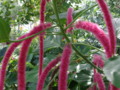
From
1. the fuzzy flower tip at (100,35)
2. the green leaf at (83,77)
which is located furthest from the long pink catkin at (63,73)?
the green leaf at (83,77)

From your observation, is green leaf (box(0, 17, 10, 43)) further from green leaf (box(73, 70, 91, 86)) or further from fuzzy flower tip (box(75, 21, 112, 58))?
green leaf (box(73, 70, 91, 86))

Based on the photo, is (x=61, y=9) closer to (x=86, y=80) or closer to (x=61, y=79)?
(x=86, y=80)

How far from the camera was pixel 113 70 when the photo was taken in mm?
441

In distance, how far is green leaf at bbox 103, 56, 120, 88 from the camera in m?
0.41

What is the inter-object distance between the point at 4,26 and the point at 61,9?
1.48m

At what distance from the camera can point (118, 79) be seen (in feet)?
1.37

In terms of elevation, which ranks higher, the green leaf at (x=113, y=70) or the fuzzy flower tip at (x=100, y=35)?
the fuzzy flower tip at (x=100, y=35)

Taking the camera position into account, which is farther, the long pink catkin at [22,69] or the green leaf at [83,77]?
the green leaf at [83,77]

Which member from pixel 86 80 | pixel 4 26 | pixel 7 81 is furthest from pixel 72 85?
pixel 4 26

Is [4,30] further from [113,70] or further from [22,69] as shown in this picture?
[113,70]

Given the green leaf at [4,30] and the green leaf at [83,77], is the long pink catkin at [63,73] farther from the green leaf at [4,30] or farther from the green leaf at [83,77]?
the green leaf at [83,77]

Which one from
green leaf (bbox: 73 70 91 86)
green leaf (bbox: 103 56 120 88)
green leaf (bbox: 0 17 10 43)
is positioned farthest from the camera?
green leaf (bbox: 73 70 91 86)

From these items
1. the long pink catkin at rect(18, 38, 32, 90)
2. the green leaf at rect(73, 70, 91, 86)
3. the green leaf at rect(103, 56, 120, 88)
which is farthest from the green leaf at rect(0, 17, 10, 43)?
the green leaf at rect(73, 70, 91, 86)

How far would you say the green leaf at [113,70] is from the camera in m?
0.41
